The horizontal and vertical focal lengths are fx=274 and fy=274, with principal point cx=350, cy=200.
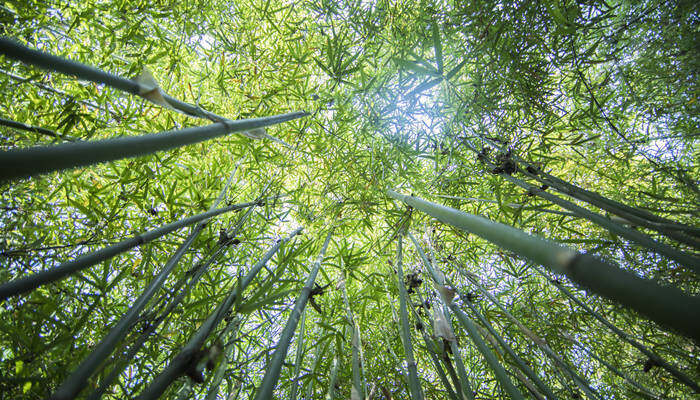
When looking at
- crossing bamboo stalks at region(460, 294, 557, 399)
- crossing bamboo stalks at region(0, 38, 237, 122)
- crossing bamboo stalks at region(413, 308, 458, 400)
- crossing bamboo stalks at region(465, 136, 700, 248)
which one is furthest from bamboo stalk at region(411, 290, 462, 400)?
crossing bamboo stalks at region(0, 38, 237, 122)

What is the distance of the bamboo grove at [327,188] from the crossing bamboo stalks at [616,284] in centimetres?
29

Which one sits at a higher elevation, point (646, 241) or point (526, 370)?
point (646, 241)

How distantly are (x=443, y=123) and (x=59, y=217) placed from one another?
3.04 meters

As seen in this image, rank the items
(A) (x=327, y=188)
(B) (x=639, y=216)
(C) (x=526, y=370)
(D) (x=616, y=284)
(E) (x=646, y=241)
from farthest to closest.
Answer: (A) (x=327, y=188) → (C) (x=526, y=370) → (B) (x=639, y=216) → (E) (x=646, y=241) → (D) (x=616, y=284)

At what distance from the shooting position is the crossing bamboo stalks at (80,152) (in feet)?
1.28

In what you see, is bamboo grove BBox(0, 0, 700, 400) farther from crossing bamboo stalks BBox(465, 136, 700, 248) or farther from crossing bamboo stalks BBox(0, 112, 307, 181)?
crossing bamboo stalks BBox(0, 112, 307, 181)

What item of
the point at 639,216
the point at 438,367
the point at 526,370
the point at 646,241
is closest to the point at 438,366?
the point at 438,367

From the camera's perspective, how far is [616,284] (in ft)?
1.39

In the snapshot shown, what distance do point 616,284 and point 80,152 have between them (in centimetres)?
90

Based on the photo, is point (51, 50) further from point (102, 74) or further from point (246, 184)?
point (102, 74)

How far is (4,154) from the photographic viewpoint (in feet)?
1.26

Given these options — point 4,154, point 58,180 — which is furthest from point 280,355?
point 58,180

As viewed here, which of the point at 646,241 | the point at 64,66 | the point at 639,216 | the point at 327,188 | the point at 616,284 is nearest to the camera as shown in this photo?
the point at 616,284

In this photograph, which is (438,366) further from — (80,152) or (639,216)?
(80,152)
